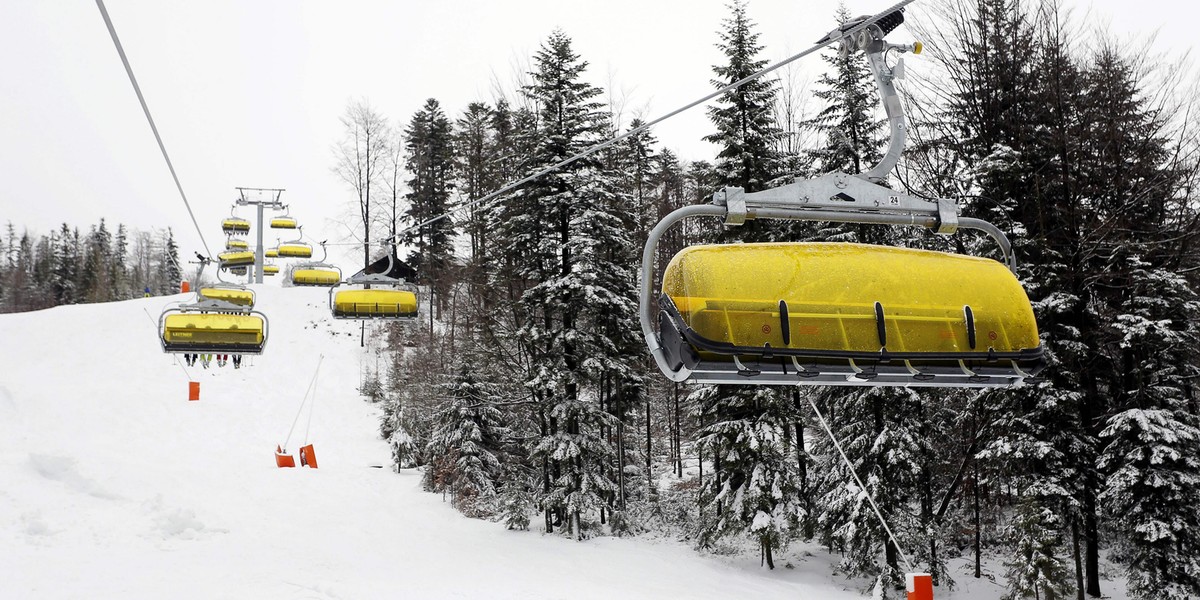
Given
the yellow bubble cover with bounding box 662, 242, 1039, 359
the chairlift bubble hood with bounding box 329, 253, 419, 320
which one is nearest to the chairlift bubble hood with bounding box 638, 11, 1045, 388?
the yellow bubble cover with bounding box 662, 242, 1039, 359

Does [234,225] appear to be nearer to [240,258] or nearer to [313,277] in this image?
[240,258]

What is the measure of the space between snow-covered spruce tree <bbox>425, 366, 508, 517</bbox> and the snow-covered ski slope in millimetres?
899

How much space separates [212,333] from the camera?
12.8m

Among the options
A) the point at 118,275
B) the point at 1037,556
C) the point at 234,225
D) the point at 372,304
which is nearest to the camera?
the point at 1037,556

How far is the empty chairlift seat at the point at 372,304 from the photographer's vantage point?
14625 millimetres

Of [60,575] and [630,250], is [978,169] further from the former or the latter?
[60,575]

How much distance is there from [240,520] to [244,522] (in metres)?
0.22

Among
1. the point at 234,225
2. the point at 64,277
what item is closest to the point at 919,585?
the point at 234,225

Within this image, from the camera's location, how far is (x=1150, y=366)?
14.8 m

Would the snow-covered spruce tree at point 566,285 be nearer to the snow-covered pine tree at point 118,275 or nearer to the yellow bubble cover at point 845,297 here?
the yellow bubble cover at point 845,297

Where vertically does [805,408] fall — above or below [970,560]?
above

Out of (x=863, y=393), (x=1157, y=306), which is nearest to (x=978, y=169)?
(x=1157, y=306)

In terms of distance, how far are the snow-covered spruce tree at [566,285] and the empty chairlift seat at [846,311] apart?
1419cm

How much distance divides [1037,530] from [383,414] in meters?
28.1
